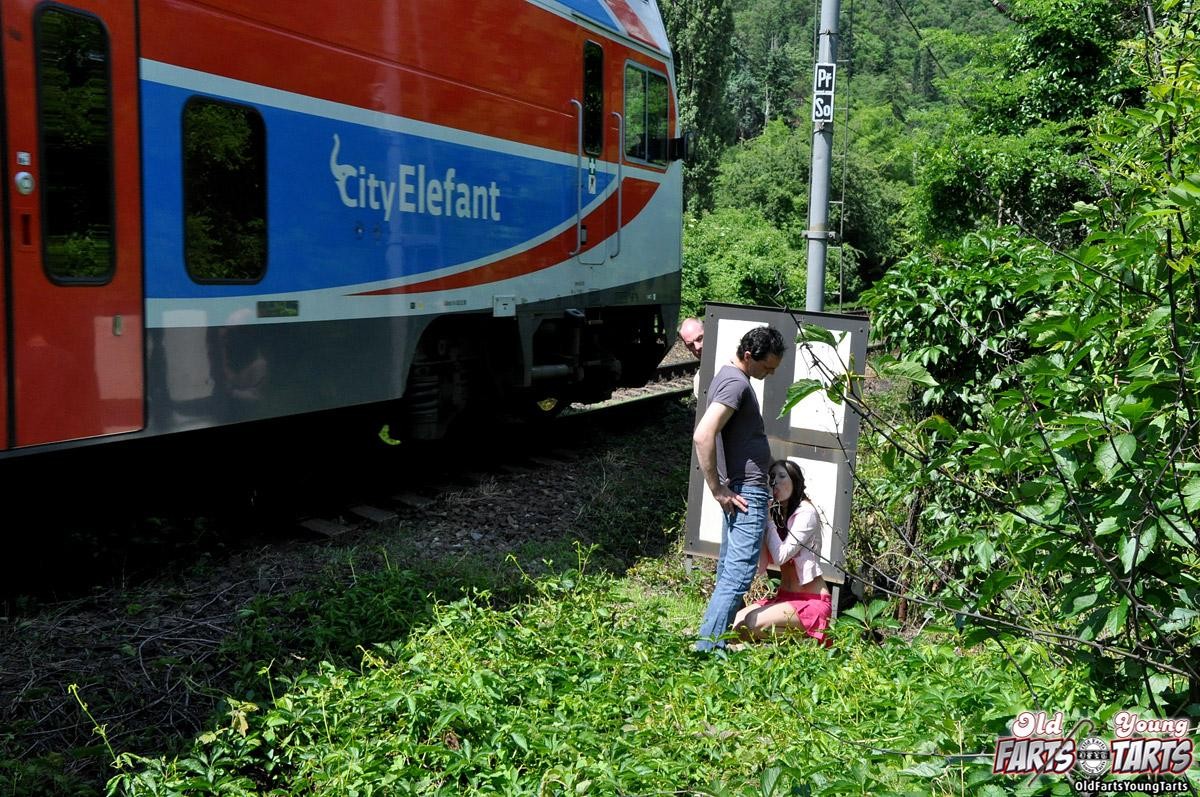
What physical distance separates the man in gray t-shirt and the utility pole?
346 centimetres

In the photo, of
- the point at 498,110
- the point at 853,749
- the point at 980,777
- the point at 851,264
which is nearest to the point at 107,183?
the point at 498,110

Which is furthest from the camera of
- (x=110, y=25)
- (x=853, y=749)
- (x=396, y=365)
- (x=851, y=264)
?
(x=851, y=264)

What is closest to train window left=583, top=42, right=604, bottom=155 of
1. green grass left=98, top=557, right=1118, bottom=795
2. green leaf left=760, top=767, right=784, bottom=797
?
green grass left=98, top=557, right=1118, bottom=795

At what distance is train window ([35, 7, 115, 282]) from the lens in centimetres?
502

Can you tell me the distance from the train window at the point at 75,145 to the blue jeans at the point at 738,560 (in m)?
3.32

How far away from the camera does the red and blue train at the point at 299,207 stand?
5059 millimetres

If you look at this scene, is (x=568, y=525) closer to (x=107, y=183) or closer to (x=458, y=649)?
(x=458, y=649)

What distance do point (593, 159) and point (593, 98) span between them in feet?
1.75

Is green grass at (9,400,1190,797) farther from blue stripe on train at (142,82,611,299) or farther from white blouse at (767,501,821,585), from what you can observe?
blue stripe on train at (142,82,611,299)

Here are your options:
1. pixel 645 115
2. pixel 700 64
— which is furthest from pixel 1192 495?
pixel 700 64

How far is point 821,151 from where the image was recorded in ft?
29.5

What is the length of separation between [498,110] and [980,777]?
6.36 m

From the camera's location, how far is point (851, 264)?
99.8 feet

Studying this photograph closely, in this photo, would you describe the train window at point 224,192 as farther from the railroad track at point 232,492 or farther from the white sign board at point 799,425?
the white sign board at point 799,425
